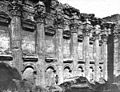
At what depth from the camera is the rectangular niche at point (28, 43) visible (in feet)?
39.2

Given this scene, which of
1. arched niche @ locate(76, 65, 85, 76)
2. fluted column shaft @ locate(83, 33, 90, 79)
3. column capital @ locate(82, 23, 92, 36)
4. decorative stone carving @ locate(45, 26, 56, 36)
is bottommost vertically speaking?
arched niche @ locate(76, 65, 85, 76)

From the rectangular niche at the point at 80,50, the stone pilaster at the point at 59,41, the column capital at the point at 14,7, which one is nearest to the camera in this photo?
the column capital at the point at 14,7

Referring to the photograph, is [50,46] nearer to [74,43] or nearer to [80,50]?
[74,43]

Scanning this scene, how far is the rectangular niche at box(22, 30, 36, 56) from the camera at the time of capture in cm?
1194

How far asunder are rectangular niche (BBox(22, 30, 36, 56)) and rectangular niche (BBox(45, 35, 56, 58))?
1387mm

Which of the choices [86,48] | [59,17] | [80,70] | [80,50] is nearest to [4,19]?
[59,17]

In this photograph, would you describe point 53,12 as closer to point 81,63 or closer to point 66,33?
point 66,33

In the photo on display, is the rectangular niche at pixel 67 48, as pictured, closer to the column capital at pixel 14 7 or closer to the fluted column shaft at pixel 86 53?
the fluted column shaft at pixel 86 53

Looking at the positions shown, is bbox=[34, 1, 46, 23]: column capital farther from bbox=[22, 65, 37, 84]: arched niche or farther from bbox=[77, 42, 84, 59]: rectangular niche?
bbox=[77, 42, 84, 59]: rectangular niche

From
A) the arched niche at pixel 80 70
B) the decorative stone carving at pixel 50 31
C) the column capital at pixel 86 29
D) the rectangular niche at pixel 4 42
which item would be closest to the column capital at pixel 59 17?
the decorative stone carving at pixel 50 31

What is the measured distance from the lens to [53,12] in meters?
14.7

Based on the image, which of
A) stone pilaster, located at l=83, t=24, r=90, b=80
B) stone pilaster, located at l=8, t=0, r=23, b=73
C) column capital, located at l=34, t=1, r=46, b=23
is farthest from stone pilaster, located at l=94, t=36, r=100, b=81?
stone pilaster, located at l=8, t=0, r=23, b=73

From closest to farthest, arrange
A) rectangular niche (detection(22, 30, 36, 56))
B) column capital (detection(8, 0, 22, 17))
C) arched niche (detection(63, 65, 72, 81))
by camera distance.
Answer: column capital (detection(8, 0, 22, 17)) → rectangular niche (detection(22, 30, 36, 56)) → arched niche (detection(63, 65, 72, 81))

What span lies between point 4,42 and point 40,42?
9.58 ft
